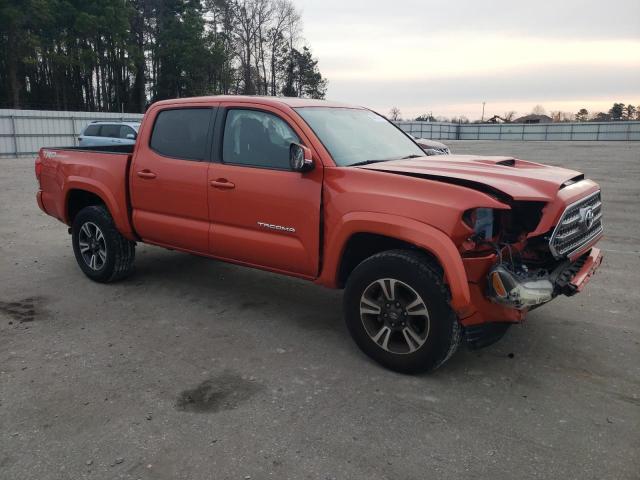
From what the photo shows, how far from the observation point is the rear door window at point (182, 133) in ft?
15.7

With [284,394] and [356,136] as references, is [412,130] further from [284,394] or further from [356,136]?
[284,394]

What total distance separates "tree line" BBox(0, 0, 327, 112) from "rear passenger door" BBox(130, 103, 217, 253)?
3966cm

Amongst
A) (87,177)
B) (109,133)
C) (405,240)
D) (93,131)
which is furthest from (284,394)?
(93,131)

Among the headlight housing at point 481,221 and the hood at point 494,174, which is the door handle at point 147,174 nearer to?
the hood at point 494,174

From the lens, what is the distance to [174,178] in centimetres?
484

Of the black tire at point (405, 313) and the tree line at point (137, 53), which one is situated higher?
the tree line at point (137, 53)

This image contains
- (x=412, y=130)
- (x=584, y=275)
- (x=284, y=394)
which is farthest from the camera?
(x=412, y=130)

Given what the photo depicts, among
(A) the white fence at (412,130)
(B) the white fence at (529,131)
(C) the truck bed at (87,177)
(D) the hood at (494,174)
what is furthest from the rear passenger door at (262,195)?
(B) the white fence at (529,131)

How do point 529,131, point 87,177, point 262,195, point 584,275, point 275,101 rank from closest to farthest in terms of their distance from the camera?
1. point 584,275
2. point 262,195
3. point 275,101
4. point 87,177
5. point 529,131

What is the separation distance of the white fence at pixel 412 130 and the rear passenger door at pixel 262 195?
25560 millimetres

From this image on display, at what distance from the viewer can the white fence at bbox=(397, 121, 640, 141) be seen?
5519cm

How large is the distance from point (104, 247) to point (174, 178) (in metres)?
1.40

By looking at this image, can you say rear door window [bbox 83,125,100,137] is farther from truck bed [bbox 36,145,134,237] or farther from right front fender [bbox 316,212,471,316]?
right front fender [bbox 316,212,471,316]

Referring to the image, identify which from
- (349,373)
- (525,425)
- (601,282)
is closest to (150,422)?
(349,373)
